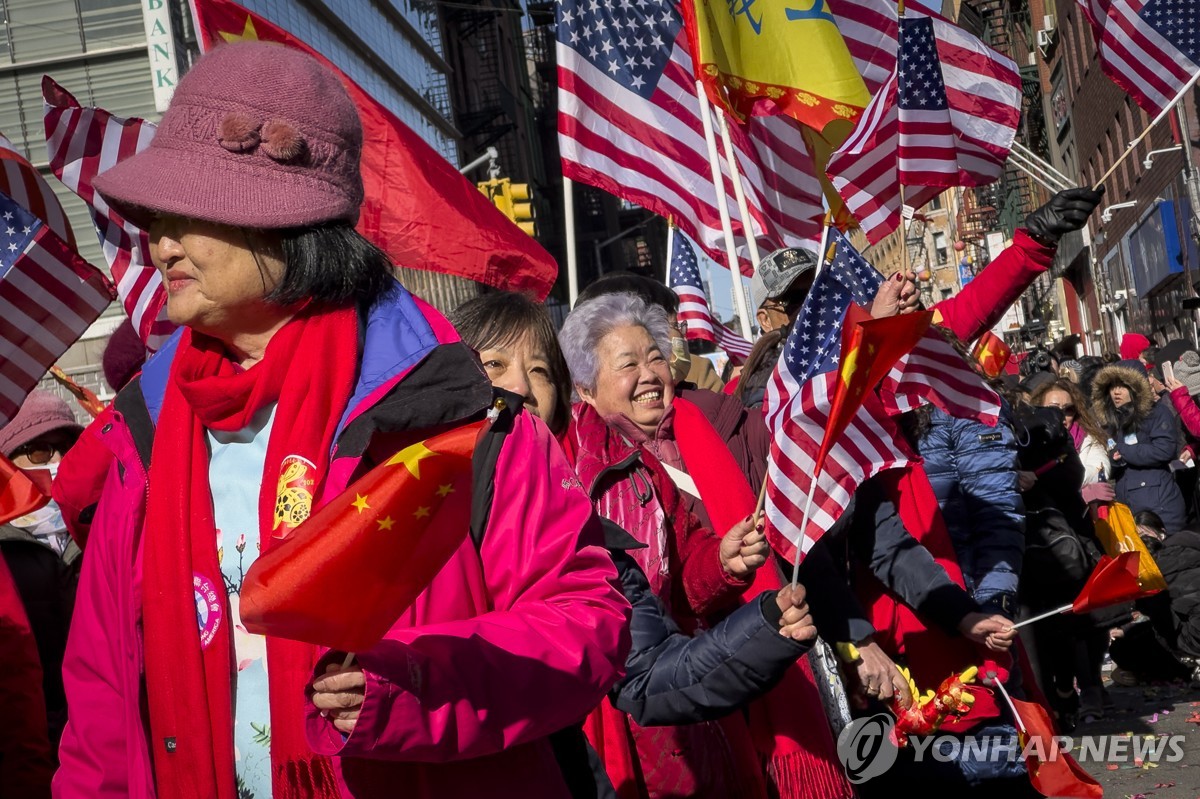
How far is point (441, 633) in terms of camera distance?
217 centimetres

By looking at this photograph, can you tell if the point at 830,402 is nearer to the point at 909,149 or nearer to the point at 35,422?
the point at 909,149

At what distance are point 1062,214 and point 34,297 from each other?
377 centimetres

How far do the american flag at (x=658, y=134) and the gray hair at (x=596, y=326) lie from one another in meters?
5.20

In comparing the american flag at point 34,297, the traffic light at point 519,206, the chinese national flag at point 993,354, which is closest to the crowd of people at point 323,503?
the american flag at point 34,297

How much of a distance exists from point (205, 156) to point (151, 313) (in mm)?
3693

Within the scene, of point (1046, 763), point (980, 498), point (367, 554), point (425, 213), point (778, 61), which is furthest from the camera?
point (778, 61)

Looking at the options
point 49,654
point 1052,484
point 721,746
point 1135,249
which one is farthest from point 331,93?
point 1135,249

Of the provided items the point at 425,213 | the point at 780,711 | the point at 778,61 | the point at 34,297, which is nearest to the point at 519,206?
the point at 778,61

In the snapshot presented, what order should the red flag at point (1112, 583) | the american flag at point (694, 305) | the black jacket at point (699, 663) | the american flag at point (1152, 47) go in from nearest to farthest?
the black jacket at point (699, 663) < the red flag at point (1112, 583) < the american flag at point (1152, 47) < the american flag at point (694, 305)

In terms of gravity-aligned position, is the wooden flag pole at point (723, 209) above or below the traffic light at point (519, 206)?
below

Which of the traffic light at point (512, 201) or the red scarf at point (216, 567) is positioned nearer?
the red scarf at point (216, 567)

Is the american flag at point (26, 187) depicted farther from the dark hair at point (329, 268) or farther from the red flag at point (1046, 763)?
the red flag at point (1046, 763)

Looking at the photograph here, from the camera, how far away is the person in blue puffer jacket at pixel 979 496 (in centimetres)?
590

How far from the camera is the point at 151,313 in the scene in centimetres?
605
